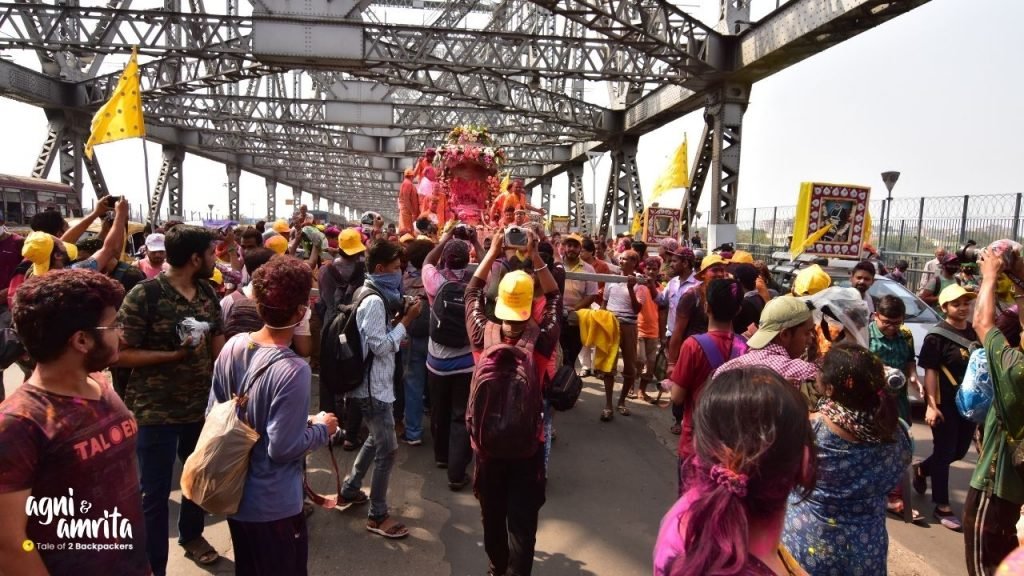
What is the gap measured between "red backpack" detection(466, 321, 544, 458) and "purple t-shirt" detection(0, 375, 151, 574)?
142 centimetres

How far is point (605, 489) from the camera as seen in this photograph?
4730 millimetres

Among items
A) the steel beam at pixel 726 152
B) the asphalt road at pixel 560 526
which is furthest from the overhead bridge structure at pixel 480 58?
the asphalt road at pixel 560 526

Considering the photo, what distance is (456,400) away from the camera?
4648 millimetres

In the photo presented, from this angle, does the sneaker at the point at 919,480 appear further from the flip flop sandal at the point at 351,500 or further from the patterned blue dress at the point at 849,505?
the flip flop sandal at the point at 351,500

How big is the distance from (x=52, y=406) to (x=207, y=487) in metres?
0.67

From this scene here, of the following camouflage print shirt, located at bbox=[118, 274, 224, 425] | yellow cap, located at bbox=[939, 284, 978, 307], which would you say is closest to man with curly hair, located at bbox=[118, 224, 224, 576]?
camouflage print shirt, located at bbox=[118, 274, 224, 425]

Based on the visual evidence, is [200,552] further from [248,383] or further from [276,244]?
[276,244]

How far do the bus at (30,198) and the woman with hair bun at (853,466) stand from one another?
16.6m

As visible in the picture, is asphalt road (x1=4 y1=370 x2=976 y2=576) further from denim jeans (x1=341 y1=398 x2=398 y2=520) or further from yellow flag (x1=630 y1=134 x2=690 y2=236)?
yellow flag (x1=630 y1=134 x2=690 y2=236)

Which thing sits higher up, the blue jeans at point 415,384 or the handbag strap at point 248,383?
the handbag strap at point 248,383

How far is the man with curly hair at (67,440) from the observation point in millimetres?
1695

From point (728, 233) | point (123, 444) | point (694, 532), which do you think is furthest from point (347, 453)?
point (728, 233)

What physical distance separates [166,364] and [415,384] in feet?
8.31

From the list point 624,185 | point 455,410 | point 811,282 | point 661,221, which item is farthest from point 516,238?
point 624,185
